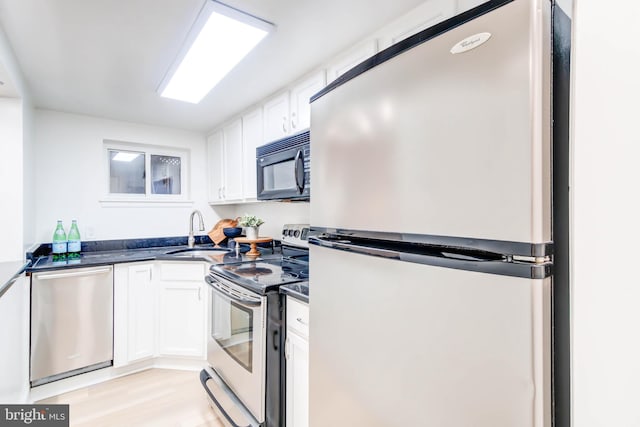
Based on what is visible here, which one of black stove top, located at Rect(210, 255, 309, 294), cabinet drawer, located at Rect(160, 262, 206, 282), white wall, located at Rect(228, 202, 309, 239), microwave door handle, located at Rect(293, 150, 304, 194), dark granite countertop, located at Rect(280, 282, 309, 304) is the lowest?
cabinet drawer, located at Rect(160, 262, 206, 282)

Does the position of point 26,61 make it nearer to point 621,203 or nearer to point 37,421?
point 37,421


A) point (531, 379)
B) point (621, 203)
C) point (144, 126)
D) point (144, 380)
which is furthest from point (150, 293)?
point (621, 203)

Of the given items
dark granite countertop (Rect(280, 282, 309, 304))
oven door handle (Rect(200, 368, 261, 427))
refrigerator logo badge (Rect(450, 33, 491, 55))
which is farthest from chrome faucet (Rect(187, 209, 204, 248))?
refrigerator logo badge (Rect(450, 33, 491, 55))

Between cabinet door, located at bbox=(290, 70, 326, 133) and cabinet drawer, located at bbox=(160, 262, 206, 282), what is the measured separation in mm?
1417

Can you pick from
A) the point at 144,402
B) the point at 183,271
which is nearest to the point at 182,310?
the point at 183,271

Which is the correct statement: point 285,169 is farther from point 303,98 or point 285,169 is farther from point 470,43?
point 470,43

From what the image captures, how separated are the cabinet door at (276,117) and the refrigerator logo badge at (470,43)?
165cm

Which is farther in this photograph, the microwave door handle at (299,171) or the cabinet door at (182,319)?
the cabinet door at (182,319)

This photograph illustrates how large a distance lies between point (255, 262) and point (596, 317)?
6.47ft

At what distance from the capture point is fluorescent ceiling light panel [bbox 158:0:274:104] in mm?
1408

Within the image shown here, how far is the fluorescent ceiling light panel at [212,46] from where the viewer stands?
1408mm

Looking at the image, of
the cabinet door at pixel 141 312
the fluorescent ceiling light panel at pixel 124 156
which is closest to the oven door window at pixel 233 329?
the cabinet door at pixel 141 312

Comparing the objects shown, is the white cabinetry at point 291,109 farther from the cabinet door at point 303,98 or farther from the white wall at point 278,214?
the white wall at point 278,214

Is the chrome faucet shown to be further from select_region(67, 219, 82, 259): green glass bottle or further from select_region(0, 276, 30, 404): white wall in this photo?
select_region(0, 276, 30, 404): white wall
